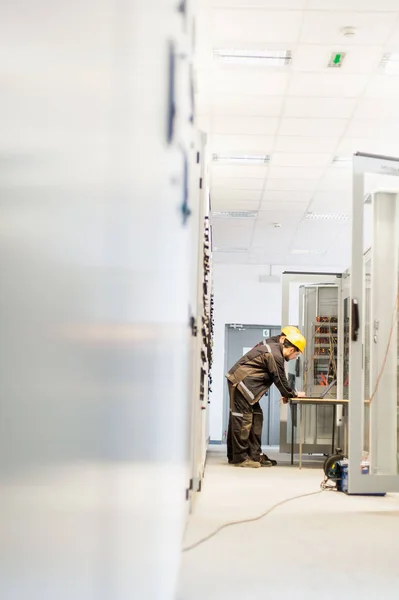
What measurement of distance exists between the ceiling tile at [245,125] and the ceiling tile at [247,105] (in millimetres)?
108

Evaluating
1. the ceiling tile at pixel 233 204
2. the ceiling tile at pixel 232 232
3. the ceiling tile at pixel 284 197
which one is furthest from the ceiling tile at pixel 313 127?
the ceiling tile at pixel 232 232

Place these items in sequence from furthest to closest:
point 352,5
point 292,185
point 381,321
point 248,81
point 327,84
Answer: point 292,185
point 248,81
point 327,84
point 381,321
point 352,5

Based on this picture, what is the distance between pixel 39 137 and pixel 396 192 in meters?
5.42

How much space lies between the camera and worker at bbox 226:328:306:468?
758cm

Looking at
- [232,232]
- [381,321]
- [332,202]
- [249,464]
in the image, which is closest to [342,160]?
[332,202]

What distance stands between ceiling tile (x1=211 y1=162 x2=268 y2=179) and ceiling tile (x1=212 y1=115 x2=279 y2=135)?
1045 millimetres

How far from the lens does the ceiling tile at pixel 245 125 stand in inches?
286

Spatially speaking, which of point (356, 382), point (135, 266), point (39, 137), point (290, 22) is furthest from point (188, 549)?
point (290, 22)

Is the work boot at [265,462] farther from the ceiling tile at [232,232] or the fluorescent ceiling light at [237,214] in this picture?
the ceiling tile at [232,232]

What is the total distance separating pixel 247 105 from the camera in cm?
693

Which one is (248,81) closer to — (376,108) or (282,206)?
(376,108)

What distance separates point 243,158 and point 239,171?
437 millimetres

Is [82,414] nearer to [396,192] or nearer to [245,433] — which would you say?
[396,192]

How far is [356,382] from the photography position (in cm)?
524
